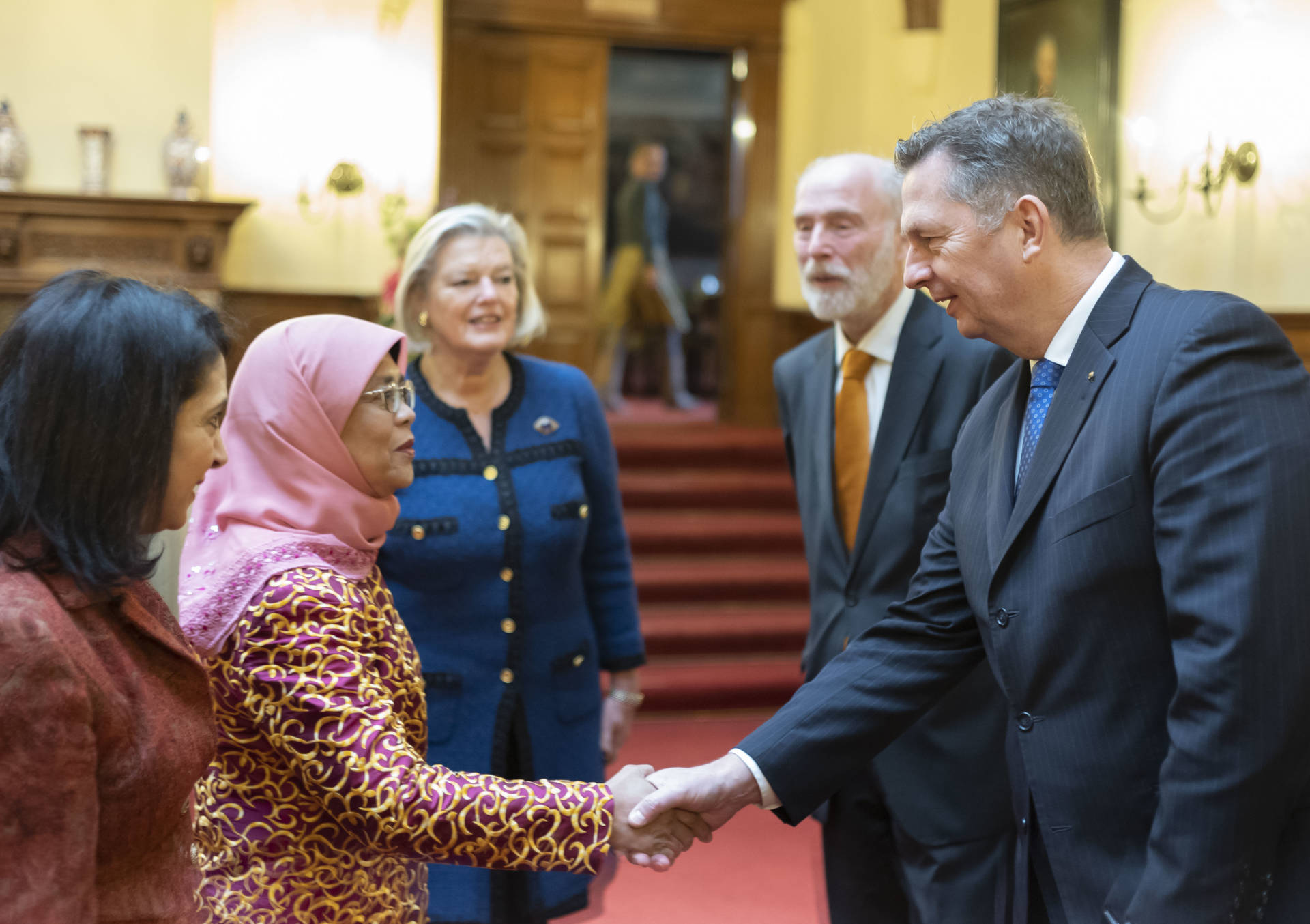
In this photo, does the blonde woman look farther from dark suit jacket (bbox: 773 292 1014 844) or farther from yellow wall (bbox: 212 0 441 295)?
yellow wall (bbox: 212 0 441 295)

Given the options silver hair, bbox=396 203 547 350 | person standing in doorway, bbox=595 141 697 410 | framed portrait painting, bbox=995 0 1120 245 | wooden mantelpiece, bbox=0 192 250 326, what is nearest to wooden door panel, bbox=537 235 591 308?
person standing in doorway, bbox=595 141 697 410

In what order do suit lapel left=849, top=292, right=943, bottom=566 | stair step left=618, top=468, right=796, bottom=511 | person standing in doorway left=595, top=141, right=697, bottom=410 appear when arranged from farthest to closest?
1. person standing in doorway left=595, top=141, right=697, bottom=410
2. stair step left=618, top=468, right=796, bottom=511
3. suit lapel left=849, top=292, right=943, bottom=566

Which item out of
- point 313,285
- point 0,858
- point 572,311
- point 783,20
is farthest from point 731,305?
point 0,858

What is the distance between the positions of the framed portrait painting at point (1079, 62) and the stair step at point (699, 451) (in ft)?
8.07

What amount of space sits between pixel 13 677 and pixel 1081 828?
122 centimetres

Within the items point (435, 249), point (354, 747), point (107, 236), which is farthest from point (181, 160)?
point (354, 747)

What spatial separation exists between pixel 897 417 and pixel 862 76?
6.81 meters

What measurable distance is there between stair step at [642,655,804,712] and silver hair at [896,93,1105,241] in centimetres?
432

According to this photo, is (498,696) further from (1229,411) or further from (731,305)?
(731,305)

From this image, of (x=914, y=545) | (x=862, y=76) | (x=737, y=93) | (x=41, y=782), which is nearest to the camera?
(x=41, y=782)

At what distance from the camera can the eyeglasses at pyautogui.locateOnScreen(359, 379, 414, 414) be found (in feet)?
6.03

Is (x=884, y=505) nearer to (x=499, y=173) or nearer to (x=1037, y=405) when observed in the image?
(x=1037, y=405)

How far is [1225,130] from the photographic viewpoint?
721 centimetres

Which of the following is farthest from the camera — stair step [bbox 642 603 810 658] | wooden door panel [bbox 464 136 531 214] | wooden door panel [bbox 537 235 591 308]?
wooden door panel [bbox 537 235 591 308]
